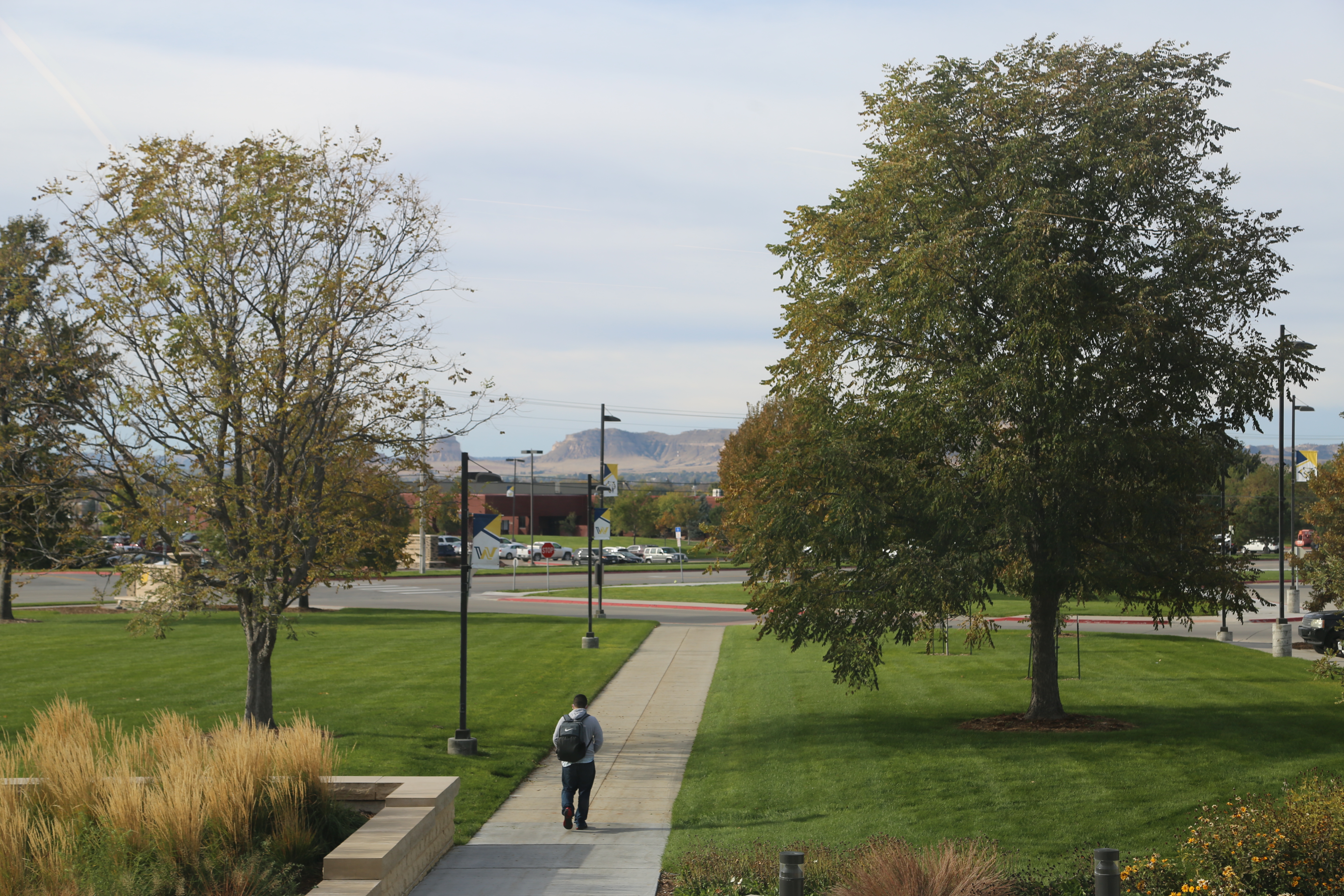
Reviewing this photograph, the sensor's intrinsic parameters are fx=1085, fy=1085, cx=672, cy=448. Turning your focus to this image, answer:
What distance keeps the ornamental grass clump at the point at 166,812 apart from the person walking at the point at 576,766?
2.44m

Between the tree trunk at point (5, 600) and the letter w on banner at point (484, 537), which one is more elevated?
the letter w on banner at point (484, 537)

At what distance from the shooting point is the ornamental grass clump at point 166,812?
828cm

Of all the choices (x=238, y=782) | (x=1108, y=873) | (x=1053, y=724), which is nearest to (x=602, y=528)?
(x=1053, y=724)

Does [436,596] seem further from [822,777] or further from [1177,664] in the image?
[822,777]

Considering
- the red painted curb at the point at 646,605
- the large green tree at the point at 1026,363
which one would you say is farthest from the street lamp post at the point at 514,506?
the large green tree at the point at 1026,363

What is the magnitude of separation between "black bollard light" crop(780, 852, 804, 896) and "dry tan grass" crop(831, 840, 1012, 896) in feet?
3.56

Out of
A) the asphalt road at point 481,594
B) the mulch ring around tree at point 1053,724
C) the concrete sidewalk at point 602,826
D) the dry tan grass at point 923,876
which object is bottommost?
the asphalt road at point 481,594

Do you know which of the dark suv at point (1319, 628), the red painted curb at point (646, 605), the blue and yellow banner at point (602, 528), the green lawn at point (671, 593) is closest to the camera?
the dark suv at point (1319, 628)

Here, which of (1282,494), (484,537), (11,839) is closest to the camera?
(11,839)

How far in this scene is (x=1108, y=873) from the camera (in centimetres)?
732

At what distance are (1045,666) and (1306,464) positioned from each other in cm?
2557

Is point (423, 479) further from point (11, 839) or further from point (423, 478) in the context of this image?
point (11, 839)

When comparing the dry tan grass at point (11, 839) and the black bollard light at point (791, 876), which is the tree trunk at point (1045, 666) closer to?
the black bollard light at point (791, 876)

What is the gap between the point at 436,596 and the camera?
167ft
